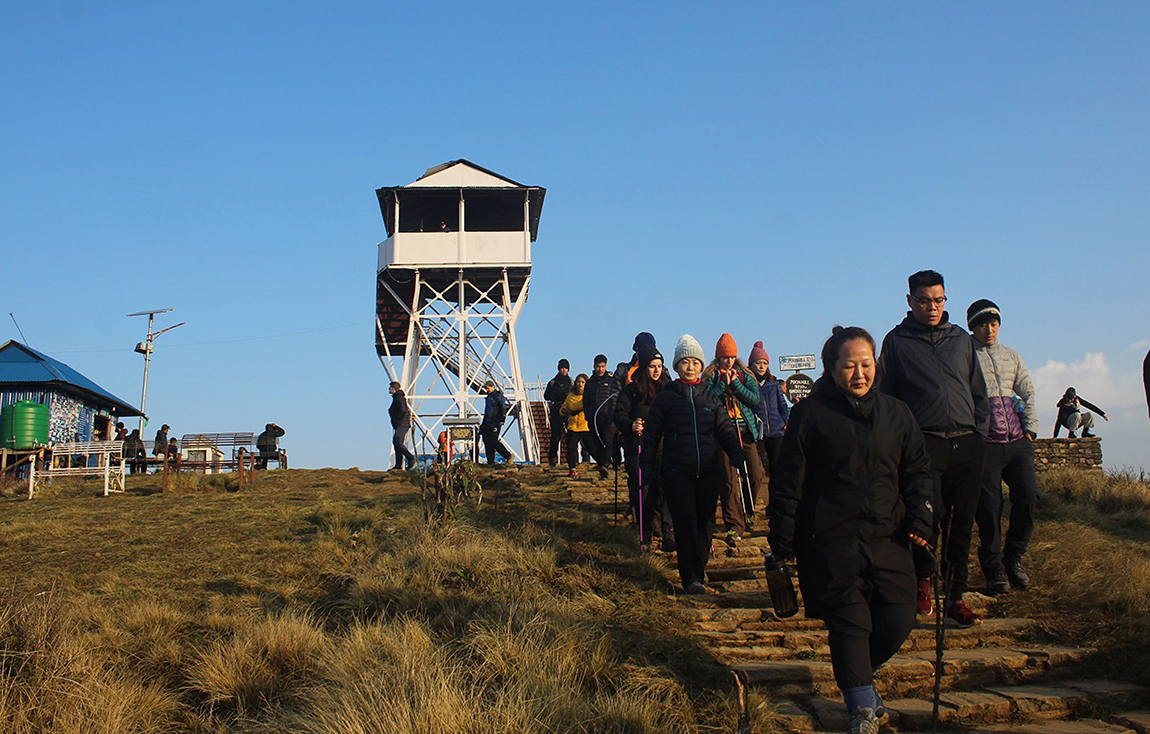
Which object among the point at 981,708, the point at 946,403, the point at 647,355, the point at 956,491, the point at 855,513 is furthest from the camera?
the point at 647,355

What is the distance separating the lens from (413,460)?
2184 centimetres

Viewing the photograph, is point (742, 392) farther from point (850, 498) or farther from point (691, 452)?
point (850, 498)

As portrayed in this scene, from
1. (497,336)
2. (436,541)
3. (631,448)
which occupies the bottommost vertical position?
(436,541)

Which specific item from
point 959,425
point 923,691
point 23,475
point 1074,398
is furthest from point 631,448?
point 23,475

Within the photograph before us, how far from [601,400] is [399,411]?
7878 millimetres

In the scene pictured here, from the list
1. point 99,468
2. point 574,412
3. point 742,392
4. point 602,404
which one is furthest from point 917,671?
point 99,468

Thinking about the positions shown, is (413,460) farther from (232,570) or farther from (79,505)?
(232,570)

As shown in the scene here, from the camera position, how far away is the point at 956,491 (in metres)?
6.53

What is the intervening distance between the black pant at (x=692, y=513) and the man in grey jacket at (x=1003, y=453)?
194cm

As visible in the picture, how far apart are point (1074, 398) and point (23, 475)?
24738 millimetres

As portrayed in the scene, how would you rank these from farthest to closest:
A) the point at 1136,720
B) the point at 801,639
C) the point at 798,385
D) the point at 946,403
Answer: the point at 798,385
the point at 946,403
the point at 801,639
the point at 1136,720

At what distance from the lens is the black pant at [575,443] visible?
14430mm

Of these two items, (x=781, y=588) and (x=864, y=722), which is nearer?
(x=864, y=722)

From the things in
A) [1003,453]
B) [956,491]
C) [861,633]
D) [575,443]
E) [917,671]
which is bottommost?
[917,671]
